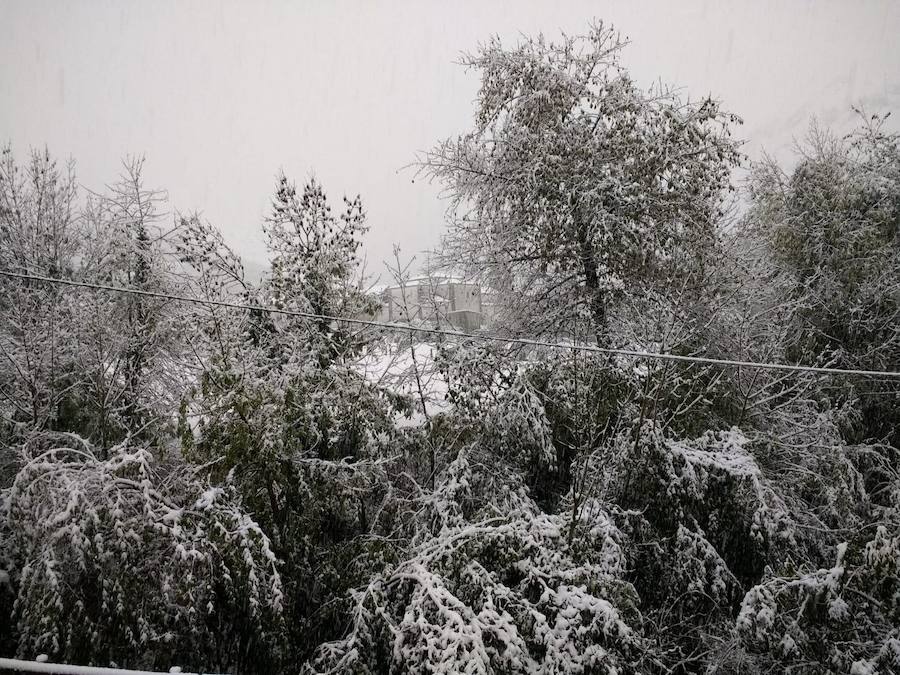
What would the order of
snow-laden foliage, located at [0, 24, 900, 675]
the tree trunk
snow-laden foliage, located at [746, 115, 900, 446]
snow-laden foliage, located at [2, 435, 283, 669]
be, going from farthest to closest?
snow-laden foliage, located at [746, 115, 900, 446] < the tree trunk < snow-laden foliage, located at [0, 24, 900, 675] < snow-laden foliage, located at [2, 435, 283, 669]

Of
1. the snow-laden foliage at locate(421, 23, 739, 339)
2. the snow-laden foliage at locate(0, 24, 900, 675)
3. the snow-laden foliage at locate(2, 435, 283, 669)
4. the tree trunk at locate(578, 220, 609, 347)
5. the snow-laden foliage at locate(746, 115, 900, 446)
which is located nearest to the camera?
the snow-laden foliage at locate(2, 435, 283, 669)

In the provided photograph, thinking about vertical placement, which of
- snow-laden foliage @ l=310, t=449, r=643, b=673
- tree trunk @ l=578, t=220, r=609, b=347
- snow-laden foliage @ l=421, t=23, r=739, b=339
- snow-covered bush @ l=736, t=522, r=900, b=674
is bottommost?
snow-covered bush @ l=736, t=522, r=900, b=674

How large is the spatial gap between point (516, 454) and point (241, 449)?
327 cm

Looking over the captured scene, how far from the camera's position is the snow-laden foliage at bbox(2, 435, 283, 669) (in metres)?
3.64

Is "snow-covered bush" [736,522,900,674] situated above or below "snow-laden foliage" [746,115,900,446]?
below

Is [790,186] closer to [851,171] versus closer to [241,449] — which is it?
[851,171]

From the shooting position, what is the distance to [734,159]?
685cm

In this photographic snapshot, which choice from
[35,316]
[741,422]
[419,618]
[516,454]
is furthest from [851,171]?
[35,316]

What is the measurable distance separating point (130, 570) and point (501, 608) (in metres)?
2.92

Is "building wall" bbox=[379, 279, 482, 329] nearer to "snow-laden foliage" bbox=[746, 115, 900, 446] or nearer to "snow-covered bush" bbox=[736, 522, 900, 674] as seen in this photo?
"snow-covered bush" bbox=[736, 522, 900, 674]

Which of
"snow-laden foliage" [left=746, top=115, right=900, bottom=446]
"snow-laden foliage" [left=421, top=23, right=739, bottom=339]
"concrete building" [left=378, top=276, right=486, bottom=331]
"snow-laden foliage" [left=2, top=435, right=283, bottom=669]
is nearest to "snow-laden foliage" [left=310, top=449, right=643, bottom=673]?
"snow-laden foliage" [left=2, top=435, right=283, bottom=669]

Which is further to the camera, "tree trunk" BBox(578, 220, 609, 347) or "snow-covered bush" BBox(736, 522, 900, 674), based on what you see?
"tree trunk" BBox(578, 220, 609, 347)

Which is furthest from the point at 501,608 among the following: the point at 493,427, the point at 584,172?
the point at 584,172

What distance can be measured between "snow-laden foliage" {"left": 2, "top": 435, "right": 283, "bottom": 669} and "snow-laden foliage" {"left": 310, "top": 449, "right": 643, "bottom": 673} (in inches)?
36.5
